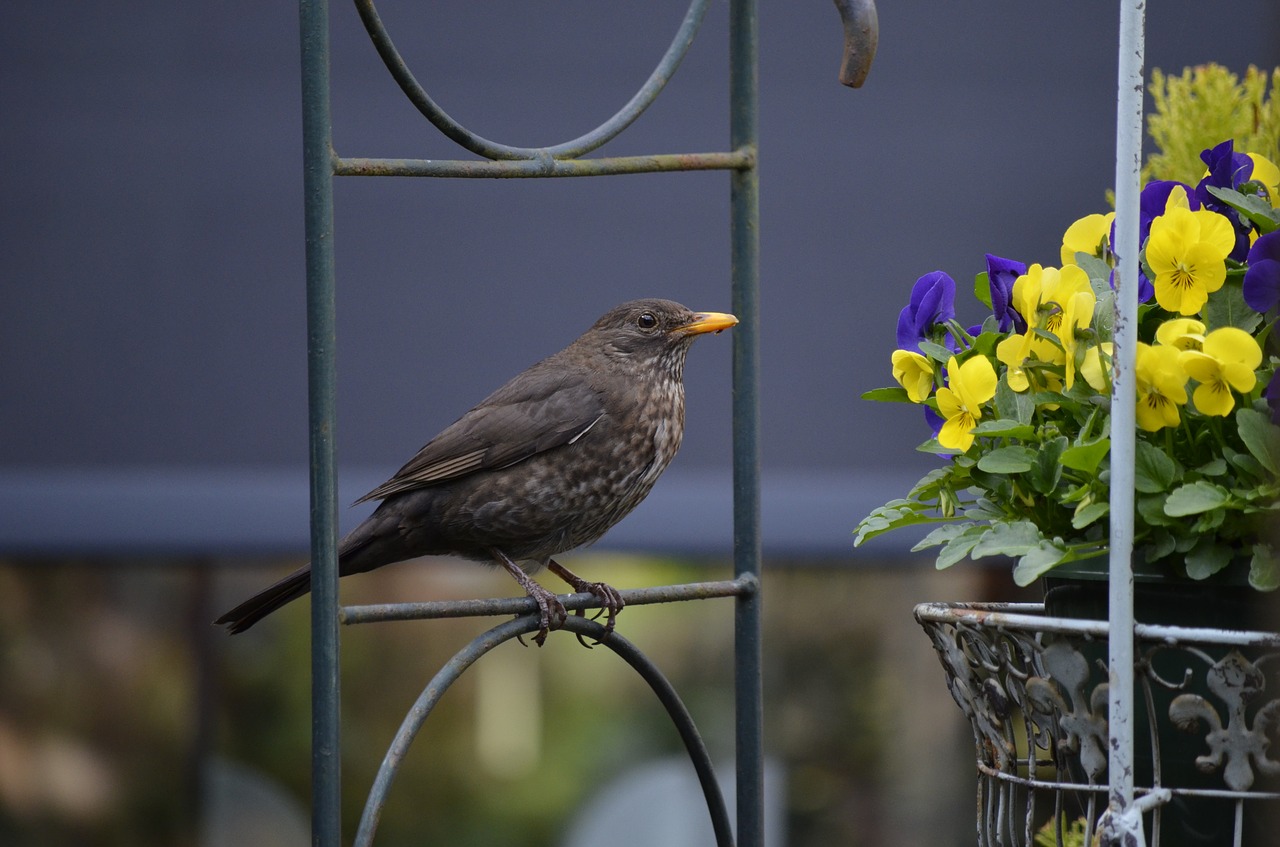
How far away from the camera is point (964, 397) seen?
155cm

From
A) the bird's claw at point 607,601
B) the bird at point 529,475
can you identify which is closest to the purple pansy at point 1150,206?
the bird's claw at point 607,601

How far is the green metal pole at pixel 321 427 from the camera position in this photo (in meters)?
1.50

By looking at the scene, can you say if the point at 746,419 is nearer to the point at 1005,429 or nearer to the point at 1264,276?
the point at 1005,429

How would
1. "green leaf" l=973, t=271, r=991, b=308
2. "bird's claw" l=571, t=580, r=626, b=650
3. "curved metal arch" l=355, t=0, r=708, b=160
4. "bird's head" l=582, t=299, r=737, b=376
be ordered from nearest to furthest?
"curved metal arch" l=355, t=0, r=708, b=160, "green leaf" l=973, t=271, r=991, b=308, "bird's claw" l=571, t=580, r=626, b=650, "bird's head" l=582, t=299, r=737, b=376

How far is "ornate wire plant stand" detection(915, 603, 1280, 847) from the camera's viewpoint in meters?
1.34

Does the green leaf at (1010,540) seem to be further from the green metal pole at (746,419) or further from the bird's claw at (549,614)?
the bird's claw at (549,614)

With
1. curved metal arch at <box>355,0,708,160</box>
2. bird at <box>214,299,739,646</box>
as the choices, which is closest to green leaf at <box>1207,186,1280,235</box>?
curved metal arch at <box>355,0,708,160</box>

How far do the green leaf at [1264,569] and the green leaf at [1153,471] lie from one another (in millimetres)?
106

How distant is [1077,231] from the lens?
1682 mm

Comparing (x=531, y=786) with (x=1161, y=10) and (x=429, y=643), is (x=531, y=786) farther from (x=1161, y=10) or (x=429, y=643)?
(x=1161, y=10)

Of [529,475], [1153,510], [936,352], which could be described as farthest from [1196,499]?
[529,475]

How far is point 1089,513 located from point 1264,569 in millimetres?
168

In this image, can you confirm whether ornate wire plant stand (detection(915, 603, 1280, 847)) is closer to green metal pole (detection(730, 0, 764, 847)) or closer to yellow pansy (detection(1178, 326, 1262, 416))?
yellow pansy (detection(1178, 326, 1262, 416))

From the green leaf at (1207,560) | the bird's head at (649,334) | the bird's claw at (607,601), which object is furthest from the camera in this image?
the bird's head at (649,334)
